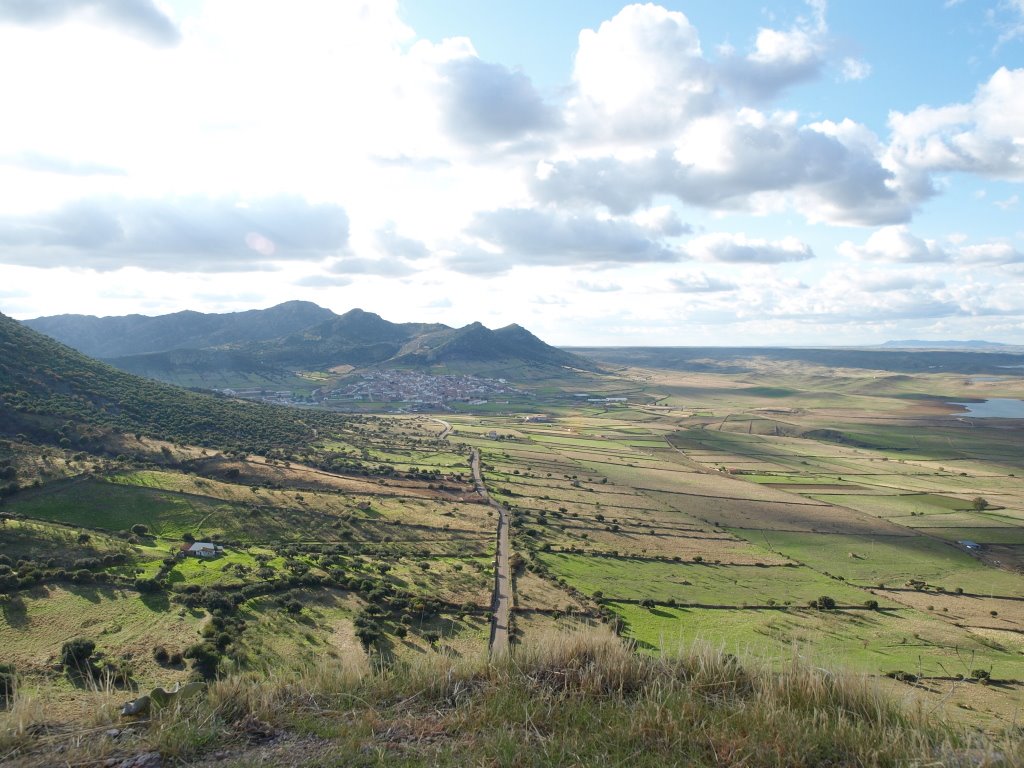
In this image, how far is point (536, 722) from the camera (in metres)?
5.89

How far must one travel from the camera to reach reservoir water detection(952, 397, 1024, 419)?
530 ft

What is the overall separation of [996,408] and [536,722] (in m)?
233

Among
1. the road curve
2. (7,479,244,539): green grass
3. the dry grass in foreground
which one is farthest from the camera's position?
the road curve

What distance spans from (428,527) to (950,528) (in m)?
58.3

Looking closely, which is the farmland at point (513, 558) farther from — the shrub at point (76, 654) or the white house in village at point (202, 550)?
the white house in village at point (202, 550)

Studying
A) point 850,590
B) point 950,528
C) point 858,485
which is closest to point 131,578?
point 850,590

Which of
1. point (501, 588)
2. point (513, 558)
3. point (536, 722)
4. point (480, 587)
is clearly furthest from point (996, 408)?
point (536, 722)

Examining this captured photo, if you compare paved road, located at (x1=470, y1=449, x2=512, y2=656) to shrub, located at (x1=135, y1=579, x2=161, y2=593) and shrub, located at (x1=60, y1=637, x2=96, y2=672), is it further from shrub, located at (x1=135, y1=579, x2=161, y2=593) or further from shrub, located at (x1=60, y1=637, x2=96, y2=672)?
shrub, located at (x1=135, y1=579, x2=161, y2=593)

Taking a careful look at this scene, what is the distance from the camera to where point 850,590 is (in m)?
44.9

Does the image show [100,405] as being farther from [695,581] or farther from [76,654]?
[695,581]

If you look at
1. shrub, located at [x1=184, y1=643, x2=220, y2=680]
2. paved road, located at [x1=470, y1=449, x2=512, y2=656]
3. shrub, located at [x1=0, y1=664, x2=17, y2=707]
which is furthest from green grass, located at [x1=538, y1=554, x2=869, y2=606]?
shrub, located at [x1=0, y1=664, x2=17, y2=707]

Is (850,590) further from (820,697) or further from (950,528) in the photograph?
(820,697)

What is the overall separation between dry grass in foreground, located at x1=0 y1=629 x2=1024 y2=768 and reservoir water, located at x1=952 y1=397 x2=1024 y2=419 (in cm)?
19626

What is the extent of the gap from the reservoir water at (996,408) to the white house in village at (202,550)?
190m
